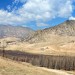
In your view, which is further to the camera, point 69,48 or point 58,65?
point 69,48

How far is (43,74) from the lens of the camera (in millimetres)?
48031

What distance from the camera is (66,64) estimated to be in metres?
92.4

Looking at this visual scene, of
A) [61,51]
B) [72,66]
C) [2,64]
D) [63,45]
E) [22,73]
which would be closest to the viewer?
[22,73]

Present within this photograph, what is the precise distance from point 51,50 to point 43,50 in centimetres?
635

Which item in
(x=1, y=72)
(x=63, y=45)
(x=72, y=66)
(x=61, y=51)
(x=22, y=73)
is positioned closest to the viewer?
(x=1, y=72)

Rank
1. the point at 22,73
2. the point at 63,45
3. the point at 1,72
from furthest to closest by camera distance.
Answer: the point at 63,45 < the point at 22,73 < the point at 1,72

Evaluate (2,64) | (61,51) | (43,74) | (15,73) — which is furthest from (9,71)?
(61,51)

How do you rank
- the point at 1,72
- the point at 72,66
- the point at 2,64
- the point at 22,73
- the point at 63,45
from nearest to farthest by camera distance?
the point at 1,72
the point at 22,73
the point at 2,64
the point at 72,66
the point at 63,45

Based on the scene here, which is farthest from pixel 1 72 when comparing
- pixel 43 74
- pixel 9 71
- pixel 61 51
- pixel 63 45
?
pixel 63 45

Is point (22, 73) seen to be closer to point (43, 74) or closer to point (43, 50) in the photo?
point (43, 74)

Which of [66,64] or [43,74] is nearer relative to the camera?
[43,74]

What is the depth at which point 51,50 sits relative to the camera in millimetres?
170250

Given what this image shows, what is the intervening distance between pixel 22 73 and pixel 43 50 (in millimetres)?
130013

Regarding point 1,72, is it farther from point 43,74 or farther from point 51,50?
point 51,50
